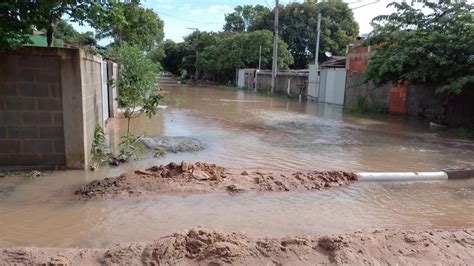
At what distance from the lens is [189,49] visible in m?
64.2

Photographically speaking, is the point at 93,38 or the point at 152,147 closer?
the point at 152,147

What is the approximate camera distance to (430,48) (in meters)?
13.8

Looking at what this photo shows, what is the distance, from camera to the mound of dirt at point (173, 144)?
30.6ft

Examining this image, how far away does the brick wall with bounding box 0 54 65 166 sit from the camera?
6594mm

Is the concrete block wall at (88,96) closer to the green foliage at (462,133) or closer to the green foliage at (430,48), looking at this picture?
the green foliage at (430,48)

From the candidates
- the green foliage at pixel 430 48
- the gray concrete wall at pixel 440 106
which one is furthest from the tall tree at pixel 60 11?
the gray concrete wall at pixel 440 106

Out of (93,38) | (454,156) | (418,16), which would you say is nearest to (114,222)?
(454,156)

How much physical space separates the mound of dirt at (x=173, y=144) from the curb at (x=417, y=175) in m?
3.96

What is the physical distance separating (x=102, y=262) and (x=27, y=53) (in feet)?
14.3

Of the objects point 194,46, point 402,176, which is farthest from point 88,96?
point 194,46

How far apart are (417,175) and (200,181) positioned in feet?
12.8

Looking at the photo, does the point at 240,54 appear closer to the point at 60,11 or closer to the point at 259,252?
the point at 60,11

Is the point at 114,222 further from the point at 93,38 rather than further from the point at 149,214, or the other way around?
the point at 93,38

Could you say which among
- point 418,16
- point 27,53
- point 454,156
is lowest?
point 454,156
